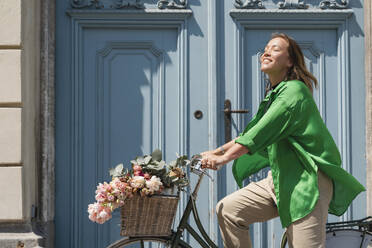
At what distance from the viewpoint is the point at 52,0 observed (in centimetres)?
552

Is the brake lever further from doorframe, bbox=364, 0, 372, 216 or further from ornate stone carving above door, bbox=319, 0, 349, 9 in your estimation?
ornate stone carving above door, bbox=319, 0, 349, 9

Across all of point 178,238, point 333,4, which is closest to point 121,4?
point 333,4

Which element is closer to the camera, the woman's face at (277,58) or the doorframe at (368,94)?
the woman's face at (277,58)

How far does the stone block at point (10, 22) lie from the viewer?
5062 mm

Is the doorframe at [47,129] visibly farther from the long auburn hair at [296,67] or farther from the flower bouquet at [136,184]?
the long auburn hair at [296,67]

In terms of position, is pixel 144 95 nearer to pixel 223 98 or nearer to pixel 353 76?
pixel 223 98

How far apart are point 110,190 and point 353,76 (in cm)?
258

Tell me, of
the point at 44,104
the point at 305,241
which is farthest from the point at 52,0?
the point at 305,241

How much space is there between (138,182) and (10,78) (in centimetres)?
176

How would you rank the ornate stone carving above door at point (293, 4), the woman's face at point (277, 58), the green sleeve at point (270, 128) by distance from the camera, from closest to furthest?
the green sleeve at point (270, 128), the woman's face at point (277, 58), the ornate stone carving above door at point (293, 4)

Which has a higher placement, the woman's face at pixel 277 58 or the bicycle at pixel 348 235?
the woman's face at pixel 277 58

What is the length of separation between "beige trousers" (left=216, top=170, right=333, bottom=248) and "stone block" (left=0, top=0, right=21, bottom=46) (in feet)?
6.80

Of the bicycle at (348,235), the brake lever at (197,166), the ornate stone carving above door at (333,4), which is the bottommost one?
the bicycle at (348,235)

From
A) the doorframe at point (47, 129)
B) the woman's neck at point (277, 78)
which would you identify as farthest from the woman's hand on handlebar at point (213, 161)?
the doorframe at point (47, 129)
